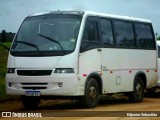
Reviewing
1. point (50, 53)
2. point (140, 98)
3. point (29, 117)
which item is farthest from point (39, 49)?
point (140, 98)

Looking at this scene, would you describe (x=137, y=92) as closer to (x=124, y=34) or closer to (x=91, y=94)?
(x=124, y=34)

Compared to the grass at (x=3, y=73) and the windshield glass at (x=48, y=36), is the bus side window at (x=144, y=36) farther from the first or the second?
the grass at (x=3, y=73)

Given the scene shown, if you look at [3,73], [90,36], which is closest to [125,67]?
[90,36]

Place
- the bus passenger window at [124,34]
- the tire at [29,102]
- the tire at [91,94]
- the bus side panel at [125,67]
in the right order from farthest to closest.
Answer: the bus passenger window at [124,34] → the bus side panel at [125,67] → the tire at [29,102] → the tire at [91,94]

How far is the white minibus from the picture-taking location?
49.0 ft

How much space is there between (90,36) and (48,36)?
130 centimetres

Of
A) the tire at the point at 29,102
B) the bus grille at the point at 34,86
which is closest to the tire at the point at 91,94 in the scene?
the bus grille at the point at 34,86

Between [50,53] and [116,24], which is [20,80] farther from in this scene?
[116,24]

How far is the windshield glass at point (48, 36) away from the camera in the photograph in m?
15.1

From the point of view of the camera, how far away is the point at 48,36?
50.5 feet

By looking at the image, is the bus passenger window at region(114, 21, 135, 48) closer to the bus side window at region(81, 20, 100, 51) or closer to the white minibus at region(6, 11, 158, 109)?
the white minibus at region(6, 11, 158, 109)

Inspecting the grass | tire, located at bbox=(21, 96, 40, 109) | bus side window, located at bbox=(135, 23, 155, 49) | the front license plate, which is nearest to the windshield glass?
the front license plate

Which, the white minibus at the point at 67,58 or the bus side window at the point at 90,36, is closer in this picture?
the white minibus at the point at 67,58

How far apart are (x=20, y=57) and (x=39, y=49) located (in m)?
0.63
